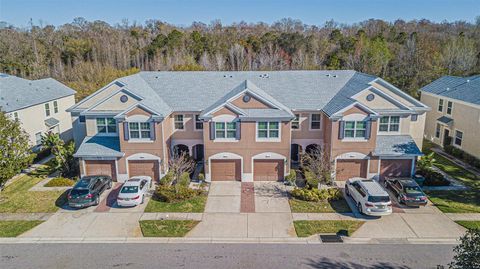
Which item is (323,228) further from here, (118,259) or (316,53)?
(316,53)

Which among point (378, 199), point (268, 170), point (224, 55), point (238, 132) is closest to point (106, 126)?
point (238, 132)

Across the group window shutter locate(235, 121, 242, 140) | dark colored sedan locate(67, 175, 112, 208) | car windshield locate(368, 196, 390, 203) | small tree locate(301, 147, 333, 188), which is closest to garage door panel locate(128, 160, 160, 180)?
dark colored sedan locate(67, 175, 112, 208)

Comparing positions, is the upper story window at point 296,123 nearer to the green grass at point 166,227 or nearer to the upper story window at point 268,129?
the upper story window at point 268,129

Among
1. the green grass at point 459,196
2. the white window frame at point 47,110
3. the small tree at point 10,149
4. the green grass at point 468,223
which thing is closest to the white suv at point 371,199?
the green grass at point 468,223

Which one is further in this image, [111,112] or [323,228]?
[111,112]

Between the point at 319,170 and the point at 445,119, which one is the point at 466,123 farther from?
the point at 319,170

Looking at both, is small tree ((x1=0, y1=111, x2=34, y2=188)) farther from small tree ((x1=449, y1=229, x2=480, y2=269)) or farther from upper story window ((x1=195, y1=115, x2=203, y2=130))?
small tree ((x1=449, y1=229, x2=480, y2=269))

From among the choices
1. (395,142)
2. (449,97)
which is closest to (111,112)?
(395,142)
